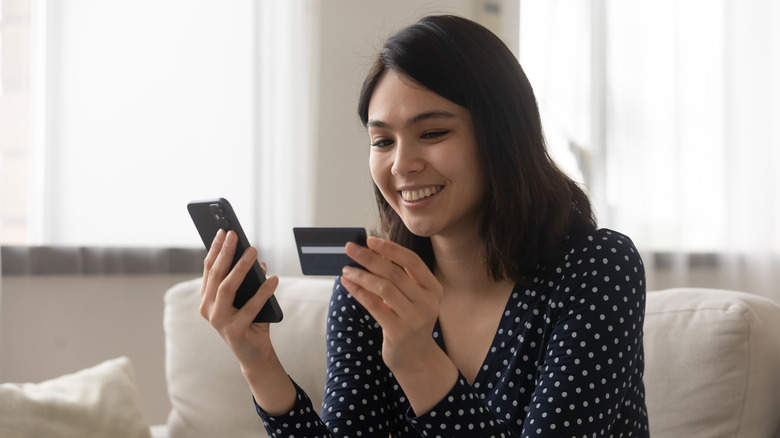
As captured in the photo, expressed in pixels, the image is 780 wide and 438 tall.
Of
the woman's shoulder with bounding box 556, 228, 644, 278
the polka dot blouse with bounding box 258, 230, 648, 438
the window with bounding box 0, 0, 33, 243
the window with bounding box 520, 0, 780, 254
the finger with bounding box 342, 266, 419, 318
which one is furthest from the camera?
the window with bounding box 520, 0, 780, 254

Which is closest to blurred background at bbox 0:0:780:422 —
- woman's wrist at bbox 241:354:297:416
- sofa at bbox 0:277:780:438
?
sofa at bbox 0:277:780:438

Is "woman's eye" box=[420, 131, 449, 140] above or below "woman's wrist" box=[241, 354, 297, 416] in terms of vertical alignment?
above

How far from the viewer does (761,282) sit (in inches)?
129

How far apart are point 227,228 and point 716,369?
2.70ft

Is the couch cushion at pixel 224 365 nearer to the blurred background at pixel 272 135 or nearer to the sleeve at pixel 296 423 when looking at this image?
the sleeve at pixel 296 423

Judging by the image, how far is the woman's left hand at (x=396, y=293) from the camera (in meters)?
0.92

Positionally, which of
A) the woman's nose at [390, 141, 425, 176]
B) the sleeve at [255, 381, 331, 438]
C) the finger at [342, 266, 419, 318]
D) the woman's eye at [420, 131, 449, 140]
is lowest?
the sleeve at [255, 381, 331, 438]

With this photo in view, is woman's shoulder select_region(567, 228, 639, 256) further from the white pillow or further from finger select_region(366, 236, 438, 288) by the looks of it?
the white pillow

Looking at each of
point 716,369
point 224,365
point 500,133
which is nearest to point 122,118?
point 224,365

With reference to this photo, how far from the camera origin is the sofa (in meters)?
1.29

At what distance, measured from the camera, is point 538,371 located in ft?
3.89

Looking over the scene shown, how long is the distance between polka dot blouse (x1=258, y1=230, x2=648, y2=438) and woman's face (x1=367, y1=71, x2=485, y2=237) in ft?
0.61

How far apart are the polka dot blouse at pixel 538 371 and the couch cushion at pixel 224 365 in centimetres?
27

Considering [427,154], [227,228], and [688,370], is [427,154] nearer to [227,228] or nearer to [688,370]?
[227,228]
